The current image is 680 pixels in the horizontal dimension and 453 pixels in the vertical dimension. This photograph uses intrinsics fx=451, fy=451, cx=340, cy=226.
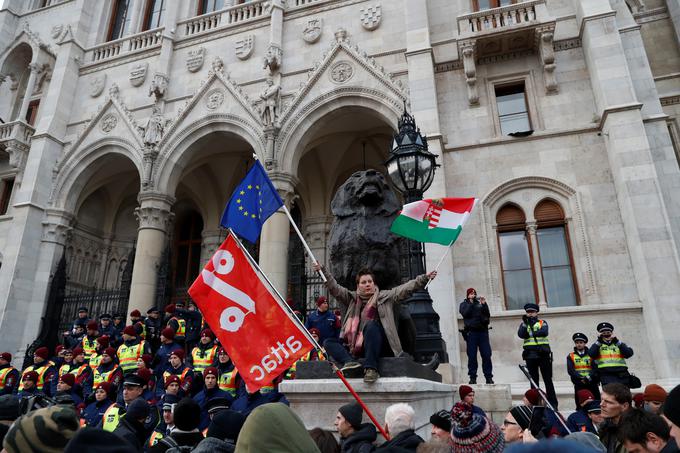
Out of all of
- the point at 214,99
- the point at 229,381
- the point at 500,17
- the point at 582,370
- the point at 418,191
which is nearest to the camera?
the point at 418,191

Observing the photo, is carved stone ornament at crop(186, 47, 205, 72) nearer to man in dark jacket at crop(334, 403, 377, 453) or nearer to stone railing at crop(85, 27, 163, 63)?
stone railing at crop(85, 27, 163, 63)

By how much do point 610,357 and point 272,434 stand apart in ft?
22.5

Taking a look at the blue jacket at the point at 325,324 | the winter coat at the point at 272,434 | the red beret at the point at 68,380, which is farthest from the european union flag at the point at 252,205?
the red beret at the point at 68,380

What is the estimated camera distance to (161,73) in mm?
15914

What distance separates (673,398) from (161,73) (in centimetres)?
1696

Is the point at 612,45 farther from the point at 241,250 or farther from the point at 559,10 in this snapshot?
the point at 241,250

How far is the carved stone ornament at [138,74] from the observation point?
54.5 feet

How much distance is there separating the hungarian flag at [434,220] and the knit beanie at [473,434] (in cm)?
300

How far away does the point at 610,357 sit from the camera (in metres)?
6.82

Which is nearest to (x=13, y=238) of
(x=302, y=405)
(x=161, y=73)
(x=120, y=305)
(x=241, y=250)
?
(x=120, y=305)

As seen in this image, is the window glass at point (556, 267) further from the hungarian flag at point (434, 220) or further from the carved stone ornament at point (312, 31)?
the carved stone ornament at point (312, 31)

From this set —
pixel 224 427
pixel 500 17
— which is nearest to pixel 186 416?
pixel 224 427

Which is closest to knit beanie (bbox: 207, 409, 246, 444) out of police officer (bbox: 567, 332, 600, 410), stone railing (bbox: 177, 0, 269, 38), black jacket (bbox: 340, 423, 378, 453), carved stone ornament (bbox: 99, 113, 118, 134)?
black jacket (bbox: 340, 423, 378, 453)

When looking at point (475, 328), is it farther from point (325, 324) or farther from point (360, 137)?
point (360, 137)
